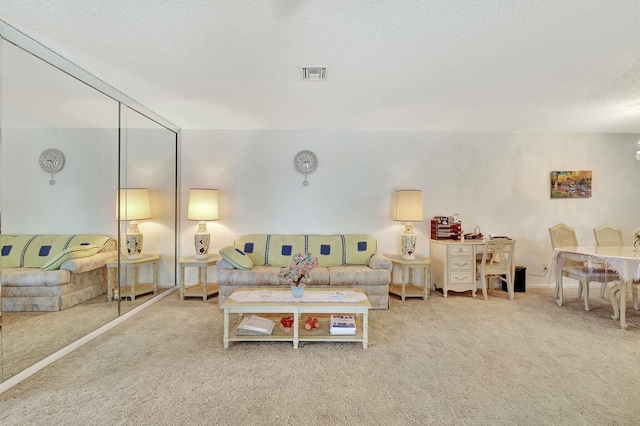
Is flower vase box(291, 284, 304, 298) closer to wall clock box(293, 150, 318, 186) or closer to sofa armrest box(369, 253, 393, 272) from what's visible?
sofa armrest box(369, 253, 393, 272)

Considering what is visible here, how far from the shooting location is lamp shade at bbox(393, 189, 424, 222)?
4285 millimetres

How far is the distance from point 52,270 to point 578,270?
543 cm

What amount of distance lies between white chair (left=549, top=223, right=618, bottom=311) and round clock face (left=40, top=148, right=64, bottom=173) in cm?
540

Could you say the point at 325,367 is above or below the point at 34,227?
below

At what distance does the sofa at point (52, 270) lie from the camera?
6.90ft

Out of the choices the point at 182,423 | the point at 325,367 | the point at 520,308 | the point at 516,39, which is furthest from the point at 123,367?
the point at 520,308

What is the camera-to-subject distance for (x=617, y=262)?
312 cm

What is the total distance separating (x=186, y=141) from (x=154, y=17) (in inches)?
114

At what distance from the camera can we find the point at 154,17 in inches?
A: 75.7

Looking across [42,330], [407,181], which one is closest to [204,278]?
[42,330]

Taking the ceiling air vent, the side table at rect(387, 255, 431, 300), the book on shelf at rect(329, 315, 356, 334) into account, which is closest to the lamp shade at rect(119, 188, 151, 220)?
the ceiling air vent

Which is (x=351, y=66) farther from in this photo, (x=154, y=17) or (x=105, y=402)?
(x=105, y=402)

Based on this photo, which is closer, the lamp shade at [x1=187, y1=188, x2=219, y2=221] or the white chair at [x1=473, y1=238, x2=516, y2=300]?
the white chair at [x1=473, y1=238, x2=516, y2=300]

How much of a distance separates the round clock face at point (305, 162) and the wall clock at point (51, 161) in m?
2.80
